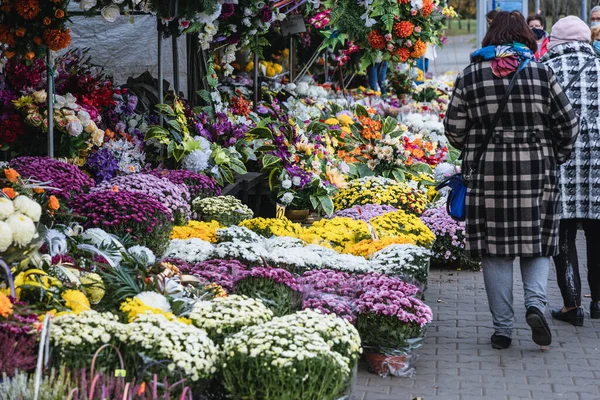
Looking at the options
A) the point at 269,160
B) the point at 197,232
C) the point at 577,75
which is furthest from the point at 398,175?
the point at 577,75

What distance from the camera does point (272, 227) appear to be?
6.64m

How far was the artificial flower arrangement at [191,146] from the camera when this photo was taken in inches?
304

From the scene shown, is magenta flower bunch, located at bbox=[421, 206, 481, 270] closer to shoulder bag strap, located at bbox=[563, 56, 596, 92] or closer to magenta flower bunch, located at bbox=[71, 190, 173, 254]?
shoulder bag strap, located at bbox=[563, 56, 596, 92]

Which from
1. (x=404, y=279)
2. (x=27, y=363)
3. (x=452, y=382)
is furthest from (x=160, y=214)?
(x=27, y=363)

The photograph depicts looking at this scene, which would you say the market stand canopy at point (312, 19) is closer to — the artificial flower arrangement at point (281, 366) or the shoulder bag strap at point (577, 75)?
the shoulder bag strap at point (577, 75)

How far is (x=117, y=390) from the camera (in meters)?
3.23

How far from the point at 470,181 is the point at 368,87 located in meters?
10.8

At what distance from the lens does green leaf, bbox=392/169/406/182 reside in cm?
990

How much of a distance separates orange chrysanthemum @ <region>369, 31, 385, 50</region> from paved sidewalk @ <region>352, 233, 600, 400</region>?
3.57m

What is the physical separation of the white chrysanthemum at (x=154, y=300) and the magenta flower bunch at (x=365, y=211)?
3.60 metres

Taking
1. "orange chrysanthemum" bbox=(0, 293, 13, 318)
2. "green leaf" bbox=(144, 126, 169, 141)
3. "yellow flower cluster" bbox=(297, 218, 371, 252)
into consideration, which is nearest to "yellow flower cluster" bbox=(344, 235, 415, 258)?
"yellow flower cluster" bbox=(297, 218, 371, 252)

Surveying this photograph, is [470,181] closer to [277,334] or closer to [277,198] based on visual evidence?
[277,334]

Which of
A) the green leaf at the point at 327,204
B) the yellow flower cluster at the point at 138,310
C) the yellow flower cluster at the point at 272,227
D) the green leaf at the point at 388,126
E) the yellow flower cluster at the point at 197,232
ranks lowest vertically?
the green leaf at the point at 327,204

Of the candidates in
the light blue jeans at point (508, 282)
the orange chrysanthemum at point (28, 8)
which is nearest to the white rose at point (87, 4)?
the orange chrysanthemum at point (28, 8)
